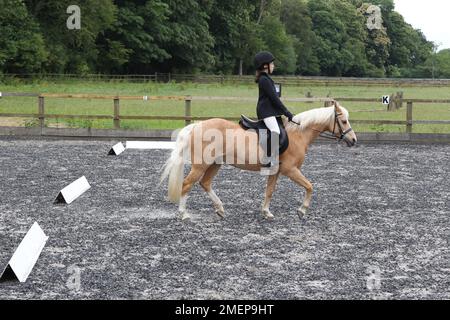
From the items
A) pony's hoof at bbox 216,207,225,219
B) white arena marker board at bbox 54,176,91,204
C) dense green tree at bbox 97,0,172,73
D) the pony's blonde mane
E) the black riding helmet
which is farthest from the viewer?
dense green tree at bbox 97,0,172,73

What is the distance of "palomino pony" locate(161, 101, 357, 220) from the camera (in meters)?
7.52

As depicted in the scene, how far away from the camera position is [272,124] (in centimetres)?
752

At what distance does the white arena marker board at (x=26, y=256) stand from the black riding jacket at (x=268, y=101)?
285 cm

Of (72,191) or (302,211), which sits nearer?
(302,211)

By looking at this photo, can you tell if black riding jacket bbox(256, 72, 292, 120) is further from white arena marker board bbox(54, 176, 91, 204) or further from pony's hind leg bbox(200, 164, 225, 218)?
white arena marker board bbox(54, 176, 91, 204)

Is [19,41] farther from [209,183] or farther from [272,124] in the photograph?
[272,124]

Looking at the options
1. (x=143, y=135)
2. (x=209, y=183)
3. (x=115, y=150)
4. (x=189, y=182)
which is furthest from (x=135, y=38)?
(x=189, y=182)

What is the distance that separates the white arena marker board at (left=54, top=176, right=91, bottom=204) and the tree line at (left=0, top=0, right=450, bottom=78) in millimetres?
31532

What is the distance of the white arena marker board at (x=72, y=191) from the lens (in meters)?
8.45

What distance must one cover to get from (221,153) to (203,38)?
54791 millimetres

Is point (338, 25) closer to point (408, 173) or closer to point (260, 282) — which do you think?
point (408, 173)

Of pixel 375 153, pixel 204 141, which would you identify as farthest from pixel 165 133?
pixel 204 141

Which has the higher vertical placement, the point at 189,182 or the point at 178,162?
the point at 178,162

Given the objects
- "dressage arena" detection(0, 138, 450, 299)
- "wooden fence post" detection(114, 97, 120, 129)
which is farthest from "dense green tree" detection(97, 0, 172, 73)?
"dressage arena" detection(0, 138, 450, 299)
